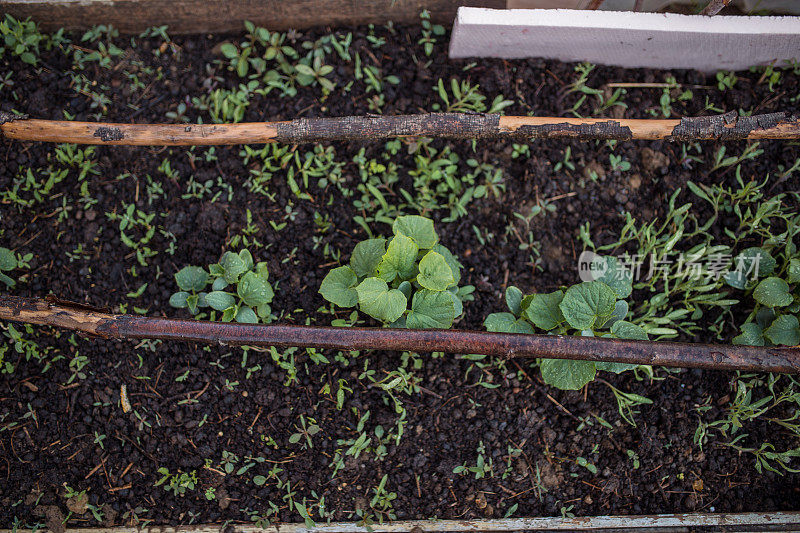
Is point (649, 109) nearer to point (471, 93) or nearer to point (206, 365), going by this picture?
point (471, 93)

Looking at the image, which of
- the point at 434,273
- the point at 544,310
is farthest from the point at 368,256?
the point at 544,310

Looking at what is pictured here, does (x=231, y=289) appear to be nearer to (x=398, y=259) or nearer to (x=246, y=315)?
(x=246, y=315)

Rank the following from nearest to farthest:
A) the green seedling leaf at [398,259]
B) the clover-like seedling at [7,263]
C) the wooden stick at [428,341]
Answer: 1. the wooden stick at [428,341]
2. the green seedling leaf at [398,259]
3. the clover-like seedling at [7,263]

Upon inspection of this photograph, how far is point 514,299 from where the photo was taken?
2.00m

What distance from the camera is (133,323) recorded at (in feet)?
5.71

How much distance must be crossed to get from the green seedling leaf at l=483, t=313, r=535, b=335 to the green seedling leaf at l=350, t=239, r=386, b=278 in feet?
1.51

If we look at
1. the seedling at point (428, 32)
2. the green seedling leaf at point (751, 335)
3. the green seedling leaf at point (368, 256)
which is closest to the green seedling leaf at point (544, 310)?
the green seedling leaf at point (368, 256)

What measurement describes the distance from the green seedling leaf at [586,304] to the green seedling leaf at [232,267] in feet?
3.86

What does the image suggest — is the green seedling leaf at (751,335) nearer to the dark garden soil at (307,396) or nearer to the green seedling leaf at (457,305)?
the dark garden soil at (307,396)

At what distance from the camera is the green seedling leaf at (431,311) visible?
185cm

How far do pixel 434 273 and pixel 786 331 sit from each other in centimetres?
132

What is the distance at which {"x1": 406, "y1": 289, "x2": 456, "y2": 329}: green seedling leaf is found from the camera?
1851 millimetres

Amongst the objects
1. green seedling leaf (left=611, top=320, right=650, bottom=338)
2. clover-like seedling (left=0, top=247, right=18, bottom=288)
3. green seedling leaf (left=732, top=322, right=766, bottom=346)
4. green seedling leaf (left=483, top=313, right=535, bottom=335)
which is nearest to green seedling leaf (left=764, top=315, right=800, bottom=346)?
green seedling leaf (left=732, top=322, right=766, bottom=346)

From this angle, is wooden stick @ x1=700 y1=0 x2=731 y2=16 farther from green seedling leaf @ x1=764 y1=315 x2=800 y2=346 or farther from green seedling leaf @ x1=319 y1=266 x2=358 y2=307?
green seedling leaf @ x1=319 y1=266 x2=358 y2=307
